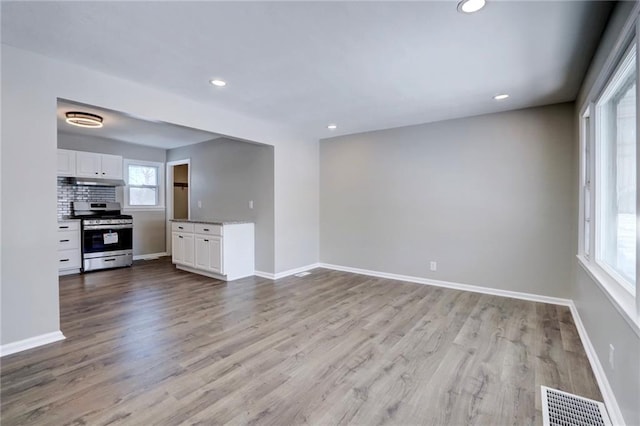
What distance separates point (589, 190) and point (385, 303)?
2.32 m

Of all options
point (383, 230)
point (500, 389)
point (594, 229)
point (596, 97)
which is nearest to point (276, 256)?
point (383, 230)

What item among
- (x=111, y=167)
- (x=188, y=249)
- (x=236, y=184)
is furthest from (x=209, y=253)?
(x=111, y=167)

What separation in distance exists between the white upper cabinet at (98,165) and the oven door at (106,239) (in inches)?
39.5

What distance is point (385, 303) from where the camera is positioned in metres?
3.64

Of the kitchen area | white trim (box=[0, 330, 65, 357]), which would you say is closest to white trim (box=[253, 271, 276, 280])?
the kitchen area

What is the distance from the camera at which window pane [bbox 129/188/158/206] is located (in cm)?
640

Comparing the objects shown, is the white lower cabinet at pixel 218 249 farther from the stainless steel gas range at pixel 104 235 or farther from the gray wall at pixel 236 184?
the stainless steel gas range at pixel 104 235

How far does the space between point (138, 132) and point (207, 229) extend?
85.7 inches

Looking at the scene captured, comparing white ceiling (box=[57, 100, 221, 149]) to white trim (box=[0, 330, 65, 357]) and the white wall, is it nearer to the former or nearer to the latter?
the white wall

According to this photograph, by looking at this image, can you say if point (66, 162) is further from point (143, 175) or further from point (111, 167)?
point (143, 175)

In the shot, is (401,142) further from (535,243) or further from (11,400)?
(11,400)

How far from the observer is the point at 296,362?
229 centimetres

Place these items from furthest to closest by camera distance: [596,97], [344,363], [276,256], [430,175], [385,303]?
[276,256] < [430,175] < [385,303] < [596,97] < [344,363]

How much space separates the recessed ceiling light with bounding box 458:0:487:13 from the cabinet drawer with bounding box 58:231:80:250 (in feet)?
20.6
